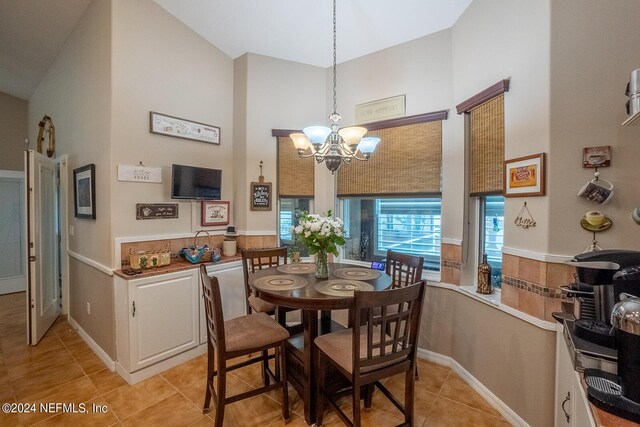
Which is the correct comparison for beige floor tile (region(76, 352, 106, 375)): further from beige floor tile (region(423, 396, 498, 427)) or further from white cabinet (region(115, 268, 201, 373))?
beige floor tile (region(423, 396, 498, 427))

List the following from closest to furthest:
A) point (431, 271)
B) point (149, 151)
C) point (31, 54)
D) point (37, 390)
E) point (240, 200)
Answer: point (37, 390) → point (149, 151) → point (431, 271) → point (240, 200) → point (31, 54)

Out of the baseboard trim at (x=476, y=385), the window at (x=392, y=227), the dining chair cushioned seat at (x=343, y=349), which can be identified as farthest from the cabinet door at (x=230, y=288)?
the baseboard trim at (x=476, y=385)

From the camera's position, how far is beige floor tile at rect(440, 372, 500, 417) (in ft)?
7.14

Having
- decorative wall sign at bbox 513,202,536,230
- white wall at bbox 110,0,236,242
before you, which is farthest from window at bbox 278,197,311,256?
decorative wall sign at bbox 513,202,536,230

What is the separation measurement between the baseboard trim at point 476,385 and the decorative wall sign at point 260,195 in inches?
92.1

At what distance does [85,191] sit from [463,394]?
403 centimetres

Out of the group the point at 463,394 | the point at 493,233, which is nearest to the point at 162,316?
the point at 463,394

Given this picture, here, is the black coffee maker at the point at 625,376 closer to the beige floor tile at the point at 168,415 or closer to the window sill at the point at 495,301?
the window sill at the point at 495,301

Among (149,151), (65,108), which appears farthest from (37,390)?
(65,108)

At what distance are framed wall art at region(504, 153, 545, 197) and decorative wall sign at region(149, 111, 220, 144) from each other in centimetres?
294

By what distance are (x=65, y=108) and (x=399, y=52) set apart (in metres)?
4.01

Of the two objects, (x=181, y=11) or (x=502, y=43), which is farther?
(x=181, y=11)

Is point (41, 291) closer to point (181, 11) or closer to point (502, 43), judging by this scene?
point (181, 11)

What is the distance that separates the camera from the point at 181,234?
3.08m
